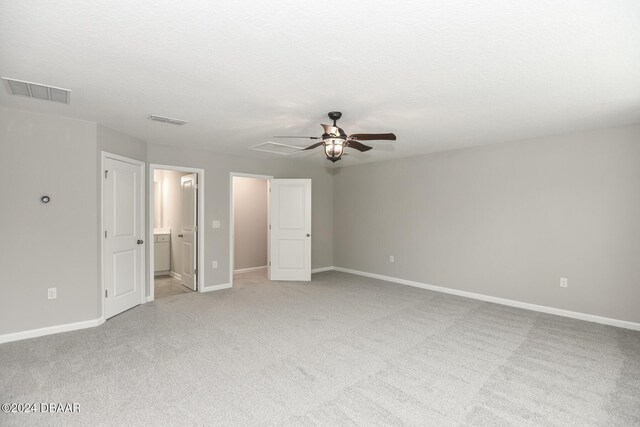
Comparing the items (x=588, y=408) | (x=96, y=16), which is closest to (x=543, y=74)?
(x=588, y=408)

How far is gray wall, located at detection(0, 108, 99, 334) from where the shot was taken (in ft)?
11.0

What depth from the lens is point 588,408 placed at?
225 centimetres

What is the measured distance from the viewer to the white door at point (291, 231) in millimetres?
6316

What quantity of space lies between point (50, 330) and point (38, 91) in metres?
2.57

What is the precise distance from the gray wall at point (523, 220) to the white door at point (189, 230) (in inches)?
138

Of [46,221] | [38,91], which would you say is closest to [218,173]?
[46,221]

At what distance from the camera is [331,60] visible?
226 cm

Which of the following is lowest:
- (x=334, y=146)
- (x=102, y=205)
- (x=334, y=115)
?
(x=102, y=205)

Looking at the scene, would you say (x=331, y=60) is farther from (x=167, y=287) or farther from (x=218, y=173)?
(x=167, y=287)

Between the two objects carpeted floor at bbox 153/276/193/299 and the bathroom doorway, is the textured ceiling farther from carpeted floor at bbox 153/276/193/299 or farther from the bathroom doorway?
carpeted floor at bbox 153/276/193/299

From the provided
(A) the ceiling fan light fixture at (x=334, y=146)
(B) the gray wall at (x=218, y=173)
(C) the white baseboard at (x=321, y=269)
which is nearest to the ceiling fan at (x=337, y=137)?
(A) the ceiling fan light fixture at (x=334, y=146)

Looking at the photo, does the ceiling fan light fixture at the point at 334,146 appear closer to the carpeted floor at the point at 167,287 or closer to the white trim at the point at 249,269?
the carpeted floor at the point at 167,287

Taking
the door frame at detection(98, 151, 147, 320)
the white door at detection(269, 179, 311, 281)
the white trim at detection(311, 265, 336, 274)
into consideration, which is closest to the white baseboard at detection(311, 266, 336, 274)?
the white trim at detection(311, 265, 336, 274)

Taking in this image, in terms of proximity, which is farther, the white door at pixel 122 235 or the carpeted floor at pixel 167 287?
the carpeted floor at pixel 167 287
